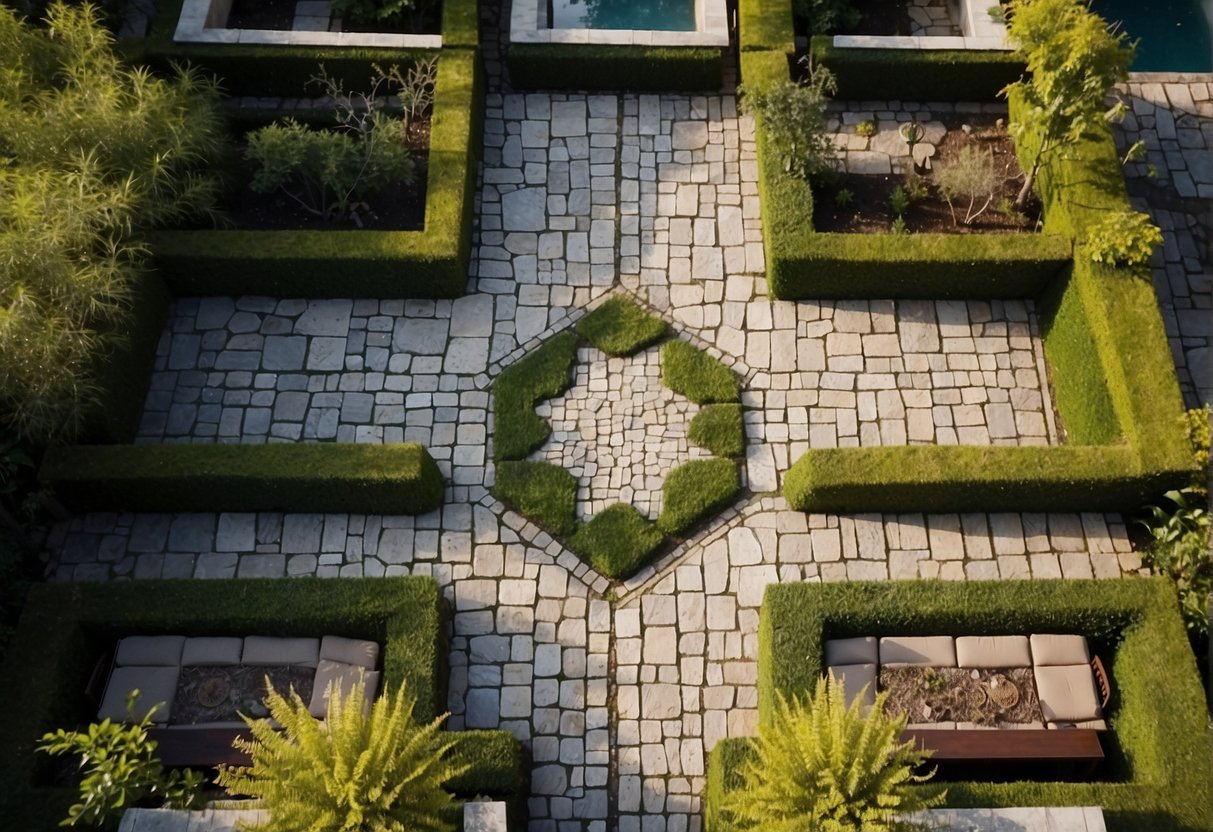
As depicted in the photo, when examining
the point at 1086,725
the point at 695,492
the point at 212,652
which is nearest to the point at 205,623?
the point at 212,652

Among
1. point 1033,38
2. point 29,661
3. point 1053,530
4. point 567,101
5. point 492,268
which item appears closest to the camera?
point 29,661

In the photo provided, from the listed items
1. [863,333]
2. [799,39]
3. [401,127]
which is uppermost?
[799,39]

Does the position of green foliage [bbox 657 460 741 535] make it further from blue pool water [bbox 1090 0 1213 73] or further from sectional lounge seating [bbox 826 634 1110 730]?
blue pool water [bbox 1090 0 1213 73]

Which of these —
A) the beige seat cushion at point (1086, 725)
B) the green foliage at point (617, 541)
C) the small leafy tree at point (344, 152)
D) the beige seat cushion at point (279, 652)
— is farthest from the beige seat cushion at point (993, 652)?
the small leafy tree at point (344, 152)

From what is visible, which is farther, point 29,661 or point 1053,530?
point 1053,530

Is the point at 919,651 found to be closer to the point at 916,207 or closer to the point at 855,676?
the point at 855,676

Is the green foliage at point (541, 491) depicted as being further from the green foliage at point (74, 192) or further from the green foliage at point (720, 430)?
the green foliage at point (74, 192)

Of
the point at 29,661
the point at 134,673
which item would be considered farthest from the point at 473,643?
the point at 29,661

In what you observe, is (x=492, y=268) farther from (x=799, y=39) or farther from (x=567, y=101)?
(x=799, y=39)
